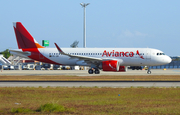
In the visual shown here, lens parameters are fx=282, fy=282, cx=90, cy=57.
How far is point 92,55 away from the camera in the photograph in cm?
4881

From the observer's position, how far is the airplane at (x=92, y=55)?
156 ft

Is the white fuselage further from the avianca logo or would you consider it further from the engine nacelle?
the engine nacelle

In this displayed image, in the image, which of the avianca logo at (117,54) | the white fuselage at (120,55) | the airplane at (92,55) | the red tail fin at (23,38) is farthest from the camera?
the red tail fin at (23,38)

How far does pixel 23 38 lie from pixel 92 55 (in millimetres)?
12579

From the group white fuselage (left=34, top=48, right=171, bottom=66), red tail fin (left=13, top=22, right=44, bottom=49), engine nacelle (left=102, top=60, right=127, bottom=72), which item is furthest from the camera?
red tail fin (left=13, top=22, right=44, bottom=49)

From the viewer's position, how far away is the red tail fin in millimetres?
49812

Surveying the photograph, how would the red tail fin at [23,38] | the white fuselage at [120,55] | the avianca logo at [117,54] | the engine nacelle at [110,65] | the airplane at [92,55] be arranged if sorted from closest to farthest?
the engine nacelle at [110,65] < the airplane at [92,55] < the avianca logo at [117,54] < the white fuselage at [120,55] < the red tail fin at [23,38]

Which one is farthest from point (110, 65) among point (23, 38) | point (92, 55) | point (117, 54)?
point (23, 38)

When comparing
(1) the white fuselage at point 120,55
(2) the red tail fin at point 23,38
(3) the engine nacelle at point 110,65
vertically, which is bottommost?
(3) the engine nacelle at point 110,65

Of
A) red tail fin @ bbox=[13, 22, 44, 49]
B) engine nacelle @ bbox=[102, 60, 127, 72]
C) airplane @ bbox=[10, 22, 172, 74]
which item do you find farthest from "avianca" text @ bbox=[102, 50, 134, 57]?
red tail fin @ bbox=[13, 22, 44, 49]

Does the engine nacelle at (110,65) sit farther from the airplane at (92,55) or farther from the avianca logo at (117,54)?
the avianca logo at (117,54)

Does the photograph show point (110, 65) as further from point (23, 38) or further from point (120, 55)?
point (23, 38)

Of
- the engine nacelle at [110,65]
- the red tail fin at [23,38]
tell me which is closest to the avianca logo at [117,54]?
the engine nacelle at [110,65]

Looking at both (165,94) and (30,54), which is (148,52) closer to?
(30,54)
